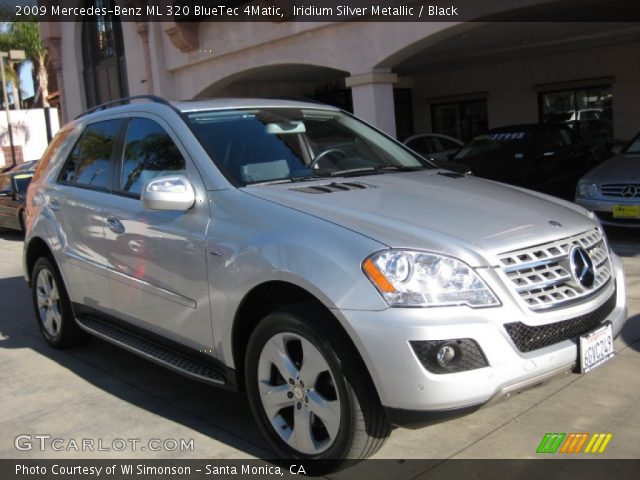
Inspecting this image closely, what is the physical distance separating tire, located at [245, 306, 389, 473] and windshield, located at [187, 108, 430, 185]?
0.94 meters

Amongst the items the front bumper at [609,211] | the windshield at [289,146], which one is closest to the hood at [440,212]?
the windshield at [289,146]

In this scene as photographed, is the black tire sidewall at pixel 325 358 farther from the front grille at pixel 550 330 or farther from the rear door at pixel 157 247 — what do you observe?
the front grille at pixel 550 330

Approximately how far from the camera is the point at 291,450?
3209 millimetres

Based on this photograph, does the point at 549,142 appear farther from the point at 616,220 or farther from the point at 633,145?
the point at 616,220

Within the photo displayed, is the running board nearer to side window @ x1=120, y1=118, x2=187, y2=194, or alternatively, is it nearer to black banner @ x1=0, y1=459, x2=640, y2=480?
A: black banner @ x1=0, y1=459, x2=640, y2=480

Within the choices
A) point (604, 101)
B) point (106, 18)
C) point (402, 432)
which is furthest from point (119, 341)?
point (106, 18)

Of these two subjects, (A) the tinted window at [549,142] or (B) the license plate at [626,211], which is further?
(A) the tinted window at [549,142]

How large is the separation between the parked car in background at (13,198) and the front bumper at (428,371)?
36.0 feet

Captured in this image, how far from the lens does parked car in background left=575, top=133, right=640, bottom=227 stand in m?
7.99

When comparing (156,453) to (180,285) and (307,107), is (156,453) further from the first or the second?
(307,107)

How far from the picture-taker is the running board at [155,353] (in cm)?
355

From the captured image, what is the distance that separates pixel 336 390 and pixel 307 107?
Answer: 229 cm

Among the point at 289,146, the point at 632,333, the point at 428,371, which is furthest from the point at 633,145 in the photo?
the point at 428,371

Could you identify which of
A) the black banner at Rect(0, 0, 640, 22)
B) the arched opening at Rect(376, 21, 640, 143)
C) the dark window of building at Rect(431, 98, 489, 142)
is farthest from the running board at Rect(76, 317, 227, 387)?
the dark window of building at Rect(431, 98, 489, 142)
